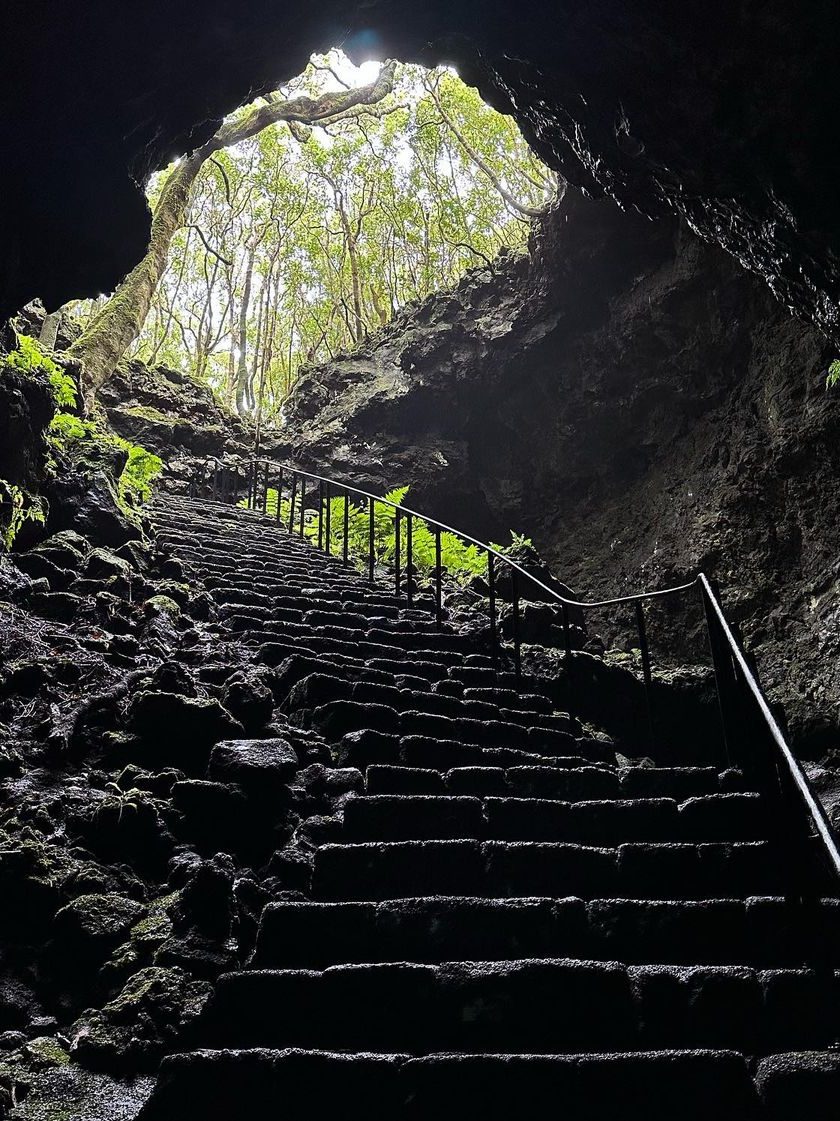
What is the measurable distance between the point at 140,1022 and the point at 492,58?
24.1 feet

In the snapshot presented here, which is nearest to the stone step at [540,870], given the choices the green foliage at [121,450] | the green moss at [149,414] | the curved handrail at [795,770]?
the curved handrail at [795,770]

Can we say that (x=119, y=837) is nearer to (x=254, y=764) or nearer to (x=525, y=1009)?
(x=254, y=764)

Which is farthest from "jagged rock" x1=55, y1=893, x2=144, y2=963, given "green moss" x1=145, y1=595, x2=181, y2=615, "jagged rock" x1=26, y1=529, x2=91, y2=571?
"jagged rock" x1=26, y1=529, x2=91, y2=571

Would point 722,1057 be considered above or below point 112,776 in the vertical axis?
below

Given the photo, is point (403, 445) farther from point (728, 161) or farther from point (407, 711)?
point (407, 711)

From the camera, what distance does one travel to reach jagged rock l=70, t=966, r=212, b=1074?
7.06ft

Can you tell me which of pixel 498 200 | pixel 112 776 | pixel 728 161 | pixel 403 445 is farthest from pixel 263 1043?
pixel 498 200

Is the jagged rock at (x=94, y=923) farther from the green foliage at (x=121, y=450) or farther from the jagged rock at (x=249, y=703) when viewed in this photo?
the green foliage at (x=121, y=450)

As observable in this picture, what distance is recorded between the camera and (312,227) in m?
20.7

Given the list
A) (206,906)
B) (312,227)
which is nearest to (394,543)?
(206,906)

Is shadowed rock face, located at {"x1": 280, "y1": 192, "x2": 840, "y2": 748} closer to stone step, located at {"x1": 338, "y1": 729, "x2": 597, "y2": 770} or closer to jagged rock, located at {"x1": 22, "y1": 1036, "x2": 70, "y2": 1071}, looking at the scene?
stone step, located at {"x1": 338, "y1": 729, "x2": 597, "y2": 770}

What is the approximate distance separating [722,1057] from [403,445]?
12406mm

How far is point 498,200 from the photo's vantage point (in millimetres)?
18062

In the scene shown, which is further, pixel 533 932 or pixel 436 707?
pixel 436 707
